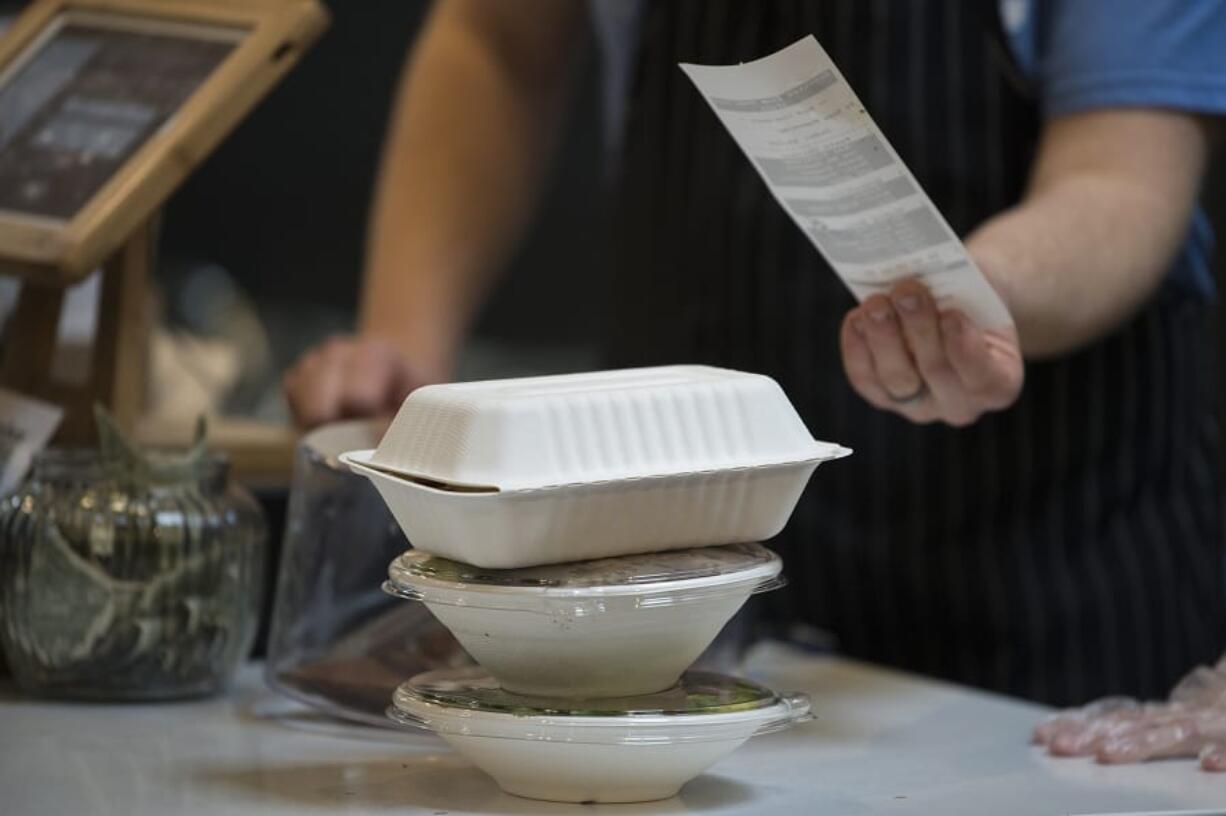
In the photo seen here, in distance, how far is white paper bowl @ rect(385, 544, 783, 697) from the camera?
71 cm

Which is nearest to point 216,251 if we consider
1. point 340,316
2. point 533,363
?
point 340,316

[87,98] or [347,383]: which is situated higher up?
[87,98]

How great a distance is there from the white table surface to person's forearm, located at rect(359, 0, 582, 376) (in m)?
0.62

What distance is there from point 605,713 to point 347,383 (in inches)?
22.2

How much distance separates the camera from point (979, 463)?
1.35 metres

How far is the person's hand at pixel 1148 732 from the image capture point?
86cm

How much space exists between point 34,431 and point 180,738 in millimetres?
277

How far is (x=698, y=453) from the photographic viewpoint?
717mm

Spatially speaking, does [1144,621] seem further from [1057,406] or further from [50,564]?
[50,564]

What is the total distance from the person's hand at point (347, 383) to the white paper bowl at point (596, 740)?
0.48 meters

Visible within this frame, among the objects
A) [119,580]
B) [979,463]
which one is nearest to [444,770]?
[119,580]

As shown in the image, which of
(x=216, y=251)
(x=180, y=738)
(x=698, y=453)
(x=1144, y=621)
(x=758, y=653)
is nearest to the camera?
(x=698, y=453)

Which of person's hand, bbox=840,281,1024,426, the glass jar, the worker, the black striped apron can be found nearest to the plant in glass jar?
the glass jar

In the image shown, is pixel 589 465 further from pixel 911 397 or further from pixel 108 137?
pixel 108 137
